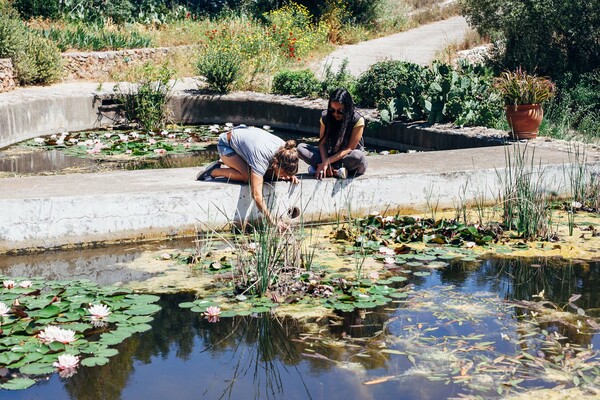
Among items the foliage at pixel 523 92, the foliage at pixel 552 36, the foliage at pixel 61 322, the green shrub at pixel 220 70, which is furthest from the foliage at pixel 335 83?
the foliage at pixel 61 322

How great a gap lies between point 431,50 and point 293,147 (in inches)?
650

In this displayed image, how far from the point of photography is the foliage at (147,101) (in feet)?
44.9

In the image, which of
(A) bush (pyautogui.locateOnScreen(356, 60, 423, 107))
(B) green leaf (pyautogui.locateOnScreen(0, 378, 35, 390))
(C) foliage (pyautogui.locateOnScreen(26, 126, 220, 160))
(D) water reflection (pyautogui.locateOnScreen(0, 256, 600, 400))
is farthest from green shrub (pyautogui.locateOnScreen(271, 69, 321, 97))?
(B) green leaf (pyautogui.locateOnScreen(0, 378, 35, 390))

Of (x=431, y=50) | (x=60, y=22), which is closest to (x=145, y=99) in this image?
(x=60, y=22)

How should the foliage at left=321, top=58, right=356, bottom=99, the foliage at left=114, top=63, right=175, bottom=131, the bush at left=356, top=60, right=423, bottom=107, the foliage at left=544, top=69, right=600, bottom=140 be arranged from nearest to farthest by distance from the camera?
the foliage at left=544, top=69, right=600, bottom=140 < the bush at left=356, top=60, right=423, bottom=107 < the foliage at left=114, top=63, right=175, bottom=131 < the foliage at left=321, top=58, right=356, bottom=99

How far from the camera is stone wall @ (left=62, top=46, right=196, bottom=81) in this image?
17.0 metres

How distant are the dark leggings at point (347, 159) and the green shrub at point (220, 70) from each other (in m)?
7.35

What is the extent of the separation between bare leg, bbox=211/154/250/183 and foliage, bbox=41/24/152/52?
11.0 m

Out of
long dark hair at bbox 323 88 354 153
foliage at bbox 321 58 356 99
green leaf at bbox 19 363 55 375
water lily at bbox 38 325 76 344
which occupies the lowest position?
green leaf at bbox 19 363 55 375

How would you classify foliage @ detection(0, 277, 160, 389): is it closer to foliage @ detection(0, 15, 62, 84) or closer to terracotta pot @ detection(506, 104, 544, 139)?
terracotta pot @ detection(506, 104, 544, 139)

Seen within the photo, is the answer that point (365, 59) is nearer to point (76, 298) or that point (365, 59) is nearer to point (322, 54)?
point (322, 54)

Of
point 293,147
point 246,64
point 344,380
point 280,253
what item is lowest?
point 344,380

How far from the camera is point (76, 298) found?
17.8 feet

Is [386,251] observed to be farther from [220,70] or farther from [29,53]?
[29,53]
